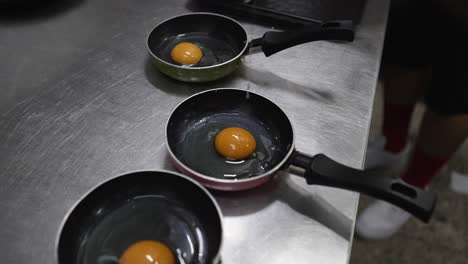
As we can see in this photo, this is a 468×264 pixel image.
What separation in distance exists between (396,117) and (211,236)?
3.97 ft

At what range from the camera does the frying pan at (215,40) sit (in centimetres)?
90

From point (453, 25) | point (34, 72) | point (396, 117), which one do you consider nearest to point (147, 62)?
point (34, 72)

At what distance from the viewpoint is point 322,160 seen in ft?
2.30

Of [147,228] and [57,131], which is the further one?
[57,131]

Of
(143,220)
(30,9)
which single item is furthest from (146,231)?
(30,9)

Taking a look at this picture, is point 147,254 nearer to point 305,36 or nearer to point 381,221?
point 305,36

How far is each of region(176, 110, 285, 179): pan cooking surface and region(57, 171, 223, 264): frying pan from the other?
0.26 ft

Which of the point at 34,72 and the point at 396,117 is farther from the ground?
the point at 34,72

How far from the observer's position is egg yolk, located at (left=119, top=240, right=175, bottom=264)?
611 mm

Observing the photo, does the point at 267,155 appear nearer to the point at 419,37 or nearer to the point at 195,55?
the point at 195,55

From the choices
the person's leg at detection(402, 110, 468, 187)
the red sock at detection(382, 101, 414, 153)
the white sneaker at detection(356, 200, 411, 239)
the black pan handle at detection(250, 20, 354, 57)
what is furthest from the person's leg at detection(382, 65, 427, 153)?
the black pan handle at detection(250, 20, 354, 57)

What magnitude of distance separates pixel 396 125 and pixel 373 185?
3.62ft

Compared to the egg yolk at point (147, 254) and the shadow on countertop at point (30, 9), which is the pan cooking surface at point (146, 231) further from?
the shadow on countertop at point (30, 9)

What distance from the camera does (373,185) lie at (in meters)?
0.64
